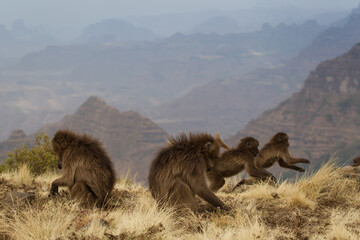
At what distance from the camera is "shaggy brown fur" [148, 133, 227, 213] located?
6781mm

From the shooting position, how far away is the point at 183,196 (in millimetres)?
6773

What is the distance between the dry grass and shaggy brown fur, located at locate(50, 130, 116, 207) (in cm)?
28

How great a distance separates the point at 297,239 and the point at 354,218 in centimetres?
133

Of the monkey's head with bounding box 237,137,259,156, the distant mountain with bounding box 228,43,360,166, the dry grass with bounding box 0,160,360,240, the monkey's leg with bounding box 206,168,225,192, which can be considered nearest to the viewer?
the dry grass with bounding box 0,160,360,240

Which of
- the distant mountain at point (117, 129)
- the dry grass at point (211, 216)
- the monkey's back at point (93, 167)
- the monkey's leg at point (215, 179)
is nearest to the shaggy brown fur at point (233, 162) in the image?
the monkey's leg at point (215, 179)

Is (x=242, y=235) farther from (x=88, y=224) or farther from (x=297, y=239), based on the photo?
(x=88, y=224)

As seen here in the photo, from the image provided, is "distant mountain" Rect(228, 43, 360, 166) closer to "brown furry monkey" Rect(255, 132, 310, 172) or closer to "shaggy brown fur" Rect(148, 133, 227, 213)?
"brown furry monkey" Rect(255, 132, 310, 172)

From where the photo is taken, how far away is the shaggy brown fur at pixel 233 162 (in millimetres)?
8781

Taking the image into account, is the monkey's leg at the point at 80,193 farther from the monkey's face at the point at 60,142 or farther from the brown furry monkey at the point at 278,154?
the brown furry monkey at the point at 278,154

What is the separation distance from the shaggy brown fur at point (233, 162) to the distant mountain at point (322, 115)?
4911 inches

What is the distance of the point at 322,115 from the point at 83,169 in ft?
538

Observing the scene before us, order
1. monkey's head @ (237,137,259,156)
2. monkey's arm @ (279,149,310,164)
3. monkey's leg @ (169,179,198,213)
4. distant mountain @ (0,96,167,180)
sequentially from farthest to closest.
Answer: distant mountain @ (0,96,167,180) < monkey's arm @ (279,149,310,164) < monkey's head @ (237,137,259,156) < monkey's leg @ (169,179,198,213)

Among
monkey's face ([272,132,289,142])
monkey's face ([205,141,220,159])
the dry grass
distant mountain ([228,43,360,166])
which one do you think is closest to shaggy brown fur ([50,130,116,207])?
the dry grass

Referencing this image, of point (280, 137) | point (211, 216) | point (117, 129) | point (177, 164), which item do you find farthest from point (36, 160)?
point (117, 129)
